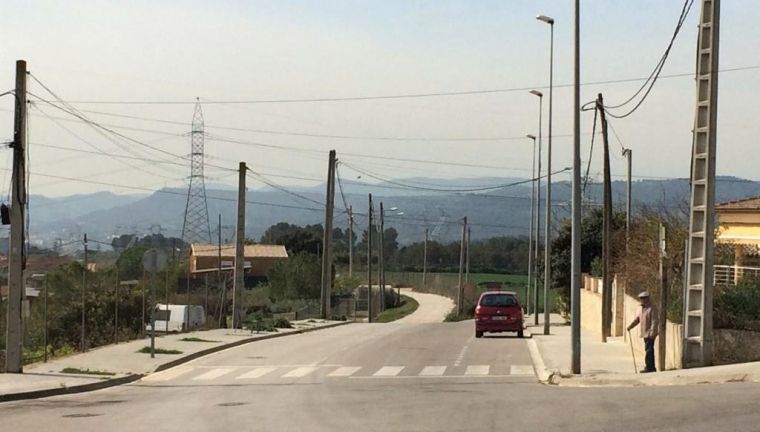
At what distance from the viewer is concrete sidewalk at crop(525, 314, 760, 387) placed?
1858 cm

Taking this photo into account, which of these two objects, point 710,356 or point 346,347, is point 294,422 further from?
point 346,347

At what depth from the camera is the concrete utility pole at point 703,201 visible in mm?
19828

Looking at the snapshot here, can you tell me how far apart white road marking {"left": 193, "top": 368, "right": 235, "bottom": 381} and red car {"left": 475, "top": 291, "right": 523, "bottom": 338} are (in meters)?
15.1

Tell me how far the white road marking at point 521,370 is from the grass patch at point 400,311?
52095 millimetres

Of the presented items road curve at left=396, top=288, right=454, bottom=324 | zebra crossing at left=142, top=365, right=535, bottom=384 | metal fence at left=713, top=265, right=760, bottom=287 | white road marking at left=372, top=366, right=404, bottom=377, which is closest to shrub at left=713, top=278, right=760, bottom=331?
zebra crossing at left=142, top=365, right=535, bottom=384

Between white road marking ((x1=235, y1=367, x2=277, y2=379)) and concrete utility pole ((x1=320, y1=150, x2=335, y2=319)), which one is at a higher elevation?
concrete utility pole ((x1=320, y1=150, x2=335, y2=319))

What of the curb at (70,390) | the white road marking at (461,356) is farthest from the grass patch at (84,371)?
the white road marking at (461,356)

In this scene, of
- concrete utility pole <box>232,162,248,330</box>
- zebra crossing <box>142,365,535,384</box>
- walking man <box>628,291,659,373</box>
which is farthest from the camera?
concrete utility pole <box>232,162,248,330</box>

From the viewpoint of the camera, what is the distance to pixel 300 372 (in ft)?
81.7

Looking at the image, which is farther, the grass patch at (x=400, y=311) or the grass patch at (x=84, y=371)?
the grass patch at (x=400, y=311)

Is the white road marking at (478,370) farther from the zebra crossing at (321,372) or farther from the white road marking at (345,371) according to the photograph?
the white road marking at (345,371)

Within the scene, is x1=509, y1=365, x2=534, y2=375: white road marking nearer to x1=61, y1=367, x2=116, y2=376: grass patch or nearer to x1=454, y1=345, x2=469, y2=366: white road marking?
x1=454, y1=345, x2=469, y2=366: white road marking

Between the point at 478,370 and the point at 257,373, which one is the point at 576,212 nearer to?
the point at 478,370

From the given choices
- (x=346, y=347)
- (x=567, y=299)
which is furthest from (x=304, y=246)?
(x=346, y=347)
